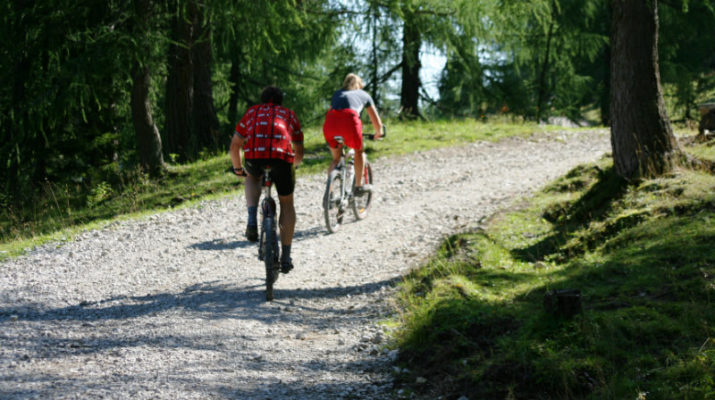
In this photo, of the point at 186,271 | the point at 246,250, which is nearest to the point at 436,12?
the point at 246,250

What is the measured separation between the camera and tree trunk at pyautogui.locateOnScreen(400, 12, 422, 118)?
1709 cm

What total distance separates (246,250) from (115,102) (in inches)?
346

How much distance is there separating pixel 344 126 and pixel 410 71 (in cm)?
1055

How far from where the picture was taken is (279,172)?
6148 mm

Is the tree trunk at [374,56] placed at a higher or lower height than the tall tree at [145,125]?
higher

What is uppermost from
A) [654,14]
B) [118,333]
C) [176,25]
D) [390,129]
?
[176,25]

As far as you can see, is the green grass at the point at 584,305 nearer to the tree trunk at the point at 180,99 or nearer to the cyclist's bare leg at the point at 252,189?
the cyclist's bare leg at the point at 252,189

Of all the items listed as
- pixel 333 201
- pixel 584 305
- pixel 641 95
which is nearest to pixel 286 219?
pixel 333 201

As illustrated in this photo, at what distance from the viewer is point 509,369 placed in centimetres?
412

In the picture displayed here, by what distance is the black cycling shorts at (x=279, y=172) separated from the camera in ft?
20.0

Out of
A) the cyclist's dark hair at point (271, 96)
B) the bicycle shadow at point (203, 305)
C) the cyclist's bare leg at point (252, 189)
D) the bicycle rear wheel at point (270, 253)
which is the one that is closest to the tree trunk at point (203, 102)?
the bicycle shadow at point (203, 305)

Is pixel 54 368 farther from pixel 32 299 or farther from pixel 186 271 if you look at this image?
pixel 186 271

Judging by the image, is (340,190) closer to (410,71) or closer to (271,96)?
(271,96)

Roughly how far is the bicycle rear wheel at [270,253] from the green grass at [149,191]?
4.20m
